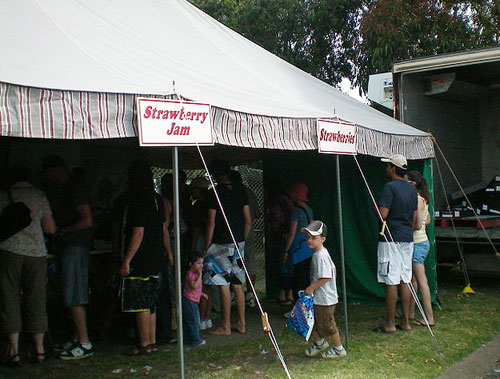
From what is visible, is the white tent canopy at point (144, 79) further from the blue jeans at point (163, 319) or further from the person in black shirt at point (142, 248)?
the blue jeans at point (163, 319)

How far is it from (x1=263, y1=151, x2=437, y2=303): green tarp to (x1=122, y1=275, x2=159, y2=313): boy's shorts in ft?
10.7

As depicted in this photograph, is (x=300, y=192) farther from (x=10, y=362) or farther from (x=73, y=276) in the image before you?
(x=10, y=362)

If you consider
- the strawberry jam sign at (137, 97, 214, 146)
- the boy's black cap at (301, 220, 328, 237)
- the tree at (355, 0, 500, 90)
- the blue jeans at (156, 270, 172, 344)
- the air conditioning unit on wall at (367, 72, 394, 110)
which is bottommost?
the blue jeans at (156, 270, 172, 344)

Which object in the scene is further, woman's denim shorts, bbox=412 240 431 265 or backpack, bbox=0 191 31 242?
woman's denim shorts, bbox=412 240 431 265

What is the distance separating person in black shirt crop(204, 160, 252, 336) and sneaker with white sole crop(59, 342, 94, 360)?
1.35m

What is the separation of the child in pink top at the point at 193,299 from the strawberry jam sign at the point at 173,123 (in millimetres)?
2042

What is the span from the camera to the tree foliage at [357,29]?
1453 centimetres

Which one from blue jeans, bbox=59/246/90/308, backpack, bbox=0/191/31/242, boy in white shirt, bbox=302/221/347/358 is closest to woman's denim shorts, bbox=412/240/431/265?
boy in white shirt, bbox=302/221/347/358

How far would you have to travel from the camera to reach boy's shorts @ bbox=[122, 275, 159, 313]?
17.3ft

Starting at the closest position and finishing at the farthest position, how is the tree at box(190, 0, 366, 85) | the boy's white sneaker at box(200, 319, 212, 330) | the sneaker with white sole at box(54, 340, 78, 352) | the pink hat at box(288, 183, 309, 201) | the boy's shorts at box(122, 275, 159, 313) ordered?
the boy's shorts at box(122, 275, 159, 313) < the sneaker with white sole at box(54, 340, 78, 352) < the boy's white sneaker at box(200, 319, 212, 330) < the pink hat at box(288, 183, 309, 201) < the tree at box(190, 0, 366, 85)

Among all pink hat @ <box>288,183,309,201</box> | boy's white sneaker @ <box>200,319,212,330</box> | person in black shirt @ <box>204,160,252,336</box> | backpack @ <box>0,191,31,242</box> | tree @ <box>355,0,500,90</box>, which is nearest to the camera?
backpack @ <box>0,191,31,242</box>

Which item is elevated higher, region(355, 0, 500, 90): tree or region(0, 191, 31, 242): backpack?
region(355, 0, 500, 90): tree

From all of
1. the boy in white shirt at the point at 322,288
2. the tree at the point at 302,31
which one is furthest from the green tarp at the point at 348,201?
the tree at the point at 302,31

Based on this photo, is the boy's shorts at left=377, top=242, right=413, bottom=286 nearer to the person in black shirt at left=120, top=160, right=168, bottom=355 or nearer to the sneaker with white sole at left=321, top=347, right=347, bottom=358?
the sneaker with white sole at left=321, top=347, right=347, bottom=358
